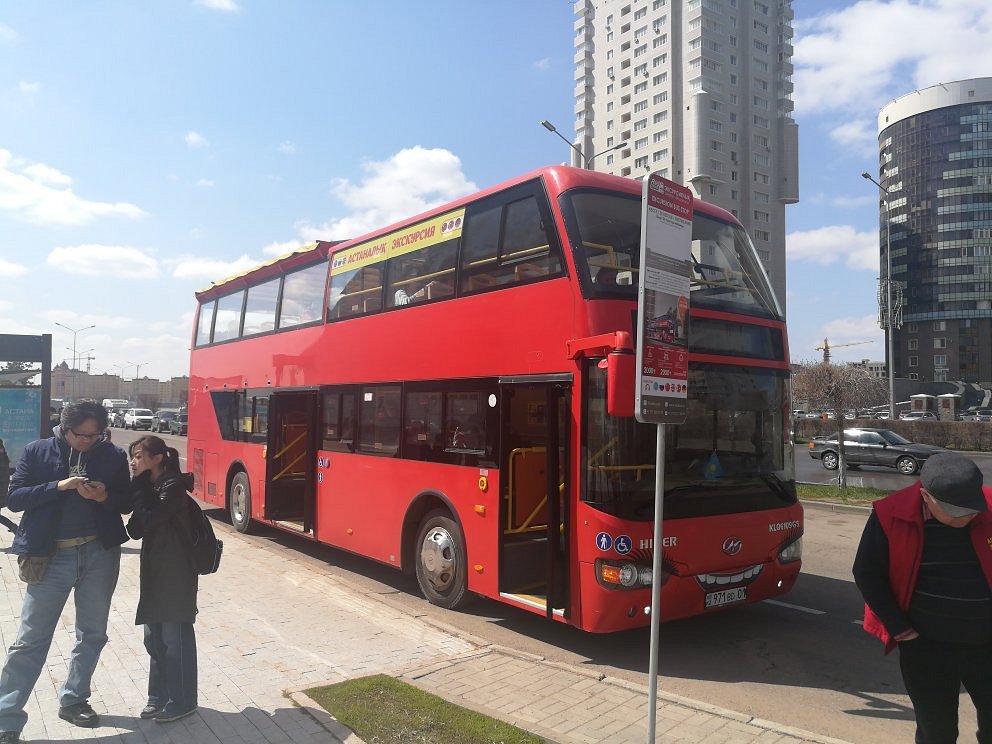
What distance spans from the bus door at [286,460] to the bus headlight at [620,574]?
6079 mm

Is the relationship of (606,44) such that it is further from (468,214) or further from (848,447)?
(468,214)

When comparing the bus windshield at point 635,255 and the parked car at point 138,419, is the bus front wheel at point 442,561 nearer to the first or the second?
the bus windshield at point 635,255

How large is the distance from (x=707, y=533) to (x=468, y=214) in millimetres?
3963

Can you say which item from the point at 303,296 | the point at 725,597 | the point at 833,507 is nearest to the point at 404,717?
the point at 725,597

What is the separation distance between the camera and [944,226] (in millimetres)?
101688

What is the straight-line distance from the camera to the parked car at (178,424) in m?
49.7

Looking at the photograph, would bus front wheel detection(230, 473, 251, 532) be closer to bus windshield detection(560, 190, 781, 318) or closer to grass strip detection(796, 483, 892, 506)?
bus windshield detection(560, 190, 781, 318)

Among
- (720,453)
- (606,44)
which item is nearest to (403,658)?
(720,453)

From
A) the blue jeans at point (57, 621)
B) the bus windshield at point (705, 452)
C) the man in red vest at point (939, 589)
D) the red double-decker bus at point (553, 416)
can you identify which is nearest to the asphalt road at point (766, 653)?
the red double-decker bus at point (553, 416)

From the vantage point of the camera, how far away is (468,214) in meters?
7.50

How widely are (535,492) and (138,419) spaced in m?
58.4

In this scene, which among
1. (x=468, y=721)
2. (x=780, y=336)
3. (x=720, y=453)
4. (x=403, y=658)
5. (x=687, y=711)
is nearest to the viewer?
(x=468, y=721)

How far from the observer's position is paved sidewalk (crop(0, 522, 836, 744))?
14.1 ft

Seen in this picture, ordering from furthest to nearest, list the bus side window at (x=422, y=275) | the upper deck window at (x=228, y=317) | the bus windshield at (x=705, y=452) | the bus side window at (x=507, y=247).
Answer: the upper deck window at (x=228, y=317) < the bus side window at (x=422, y=275) < the bus side window at (x=507, y=247) < the bus windshield at (x=705, y=452)
